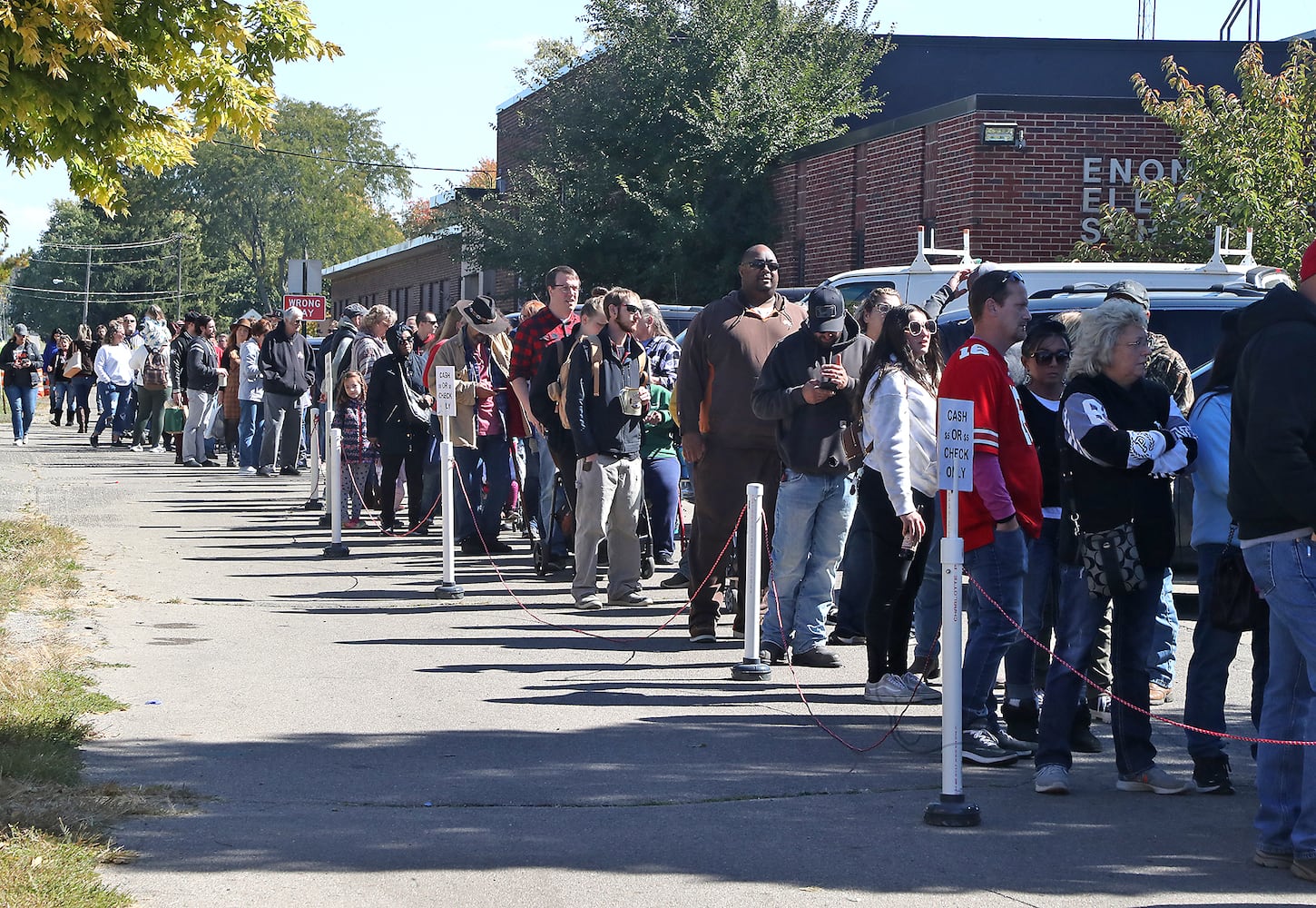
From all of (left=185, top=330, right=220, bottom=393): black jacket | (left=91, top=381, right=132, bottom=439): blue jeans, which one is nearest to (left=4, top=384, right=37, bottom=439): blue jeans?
(left=91, top=381, right=132, bottom=439): blue jeans

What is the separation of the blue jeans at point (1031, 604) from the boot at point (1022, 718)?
0.03 meters

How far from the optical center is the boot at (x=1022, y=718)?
24.6 ft

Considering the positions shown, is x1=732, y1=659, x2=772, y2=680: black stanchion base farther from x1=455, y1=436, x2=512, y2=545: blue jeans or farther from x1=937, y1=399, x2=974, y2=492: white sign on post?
x1=455, y1=436, x2=512, y2=545: blue jeans

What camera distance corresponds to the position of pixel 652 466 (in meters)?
12.6

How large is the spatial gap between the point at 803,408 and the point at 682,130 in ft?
71.7

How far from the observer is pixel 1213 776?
6.55 meters

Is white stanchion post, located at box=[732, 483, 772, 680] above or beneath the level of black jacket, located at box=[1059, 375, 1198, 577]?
beneath

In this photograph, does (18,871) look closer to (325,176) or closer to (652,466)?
(652,466)

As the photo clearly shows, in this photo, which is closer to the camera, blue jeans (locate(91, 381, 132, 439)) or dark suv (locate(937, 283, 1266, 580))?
dark suv (locate(937, 283, 1266, 580))

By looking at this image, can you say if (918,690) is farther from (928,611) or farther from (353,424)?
(353,424)

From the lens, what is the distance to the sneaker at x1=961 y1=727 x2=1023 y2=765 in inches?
277

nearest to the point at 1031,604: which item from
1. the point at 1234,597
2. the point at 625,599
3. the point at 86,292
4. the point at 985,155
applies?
the point at 1234,597

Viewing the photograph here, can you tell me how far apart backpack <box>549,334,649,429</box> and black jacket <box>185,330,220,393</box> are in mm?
13351

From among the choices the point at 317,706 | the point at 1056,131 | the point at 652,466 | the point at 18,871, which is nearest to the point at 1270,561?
the point at 18,871
